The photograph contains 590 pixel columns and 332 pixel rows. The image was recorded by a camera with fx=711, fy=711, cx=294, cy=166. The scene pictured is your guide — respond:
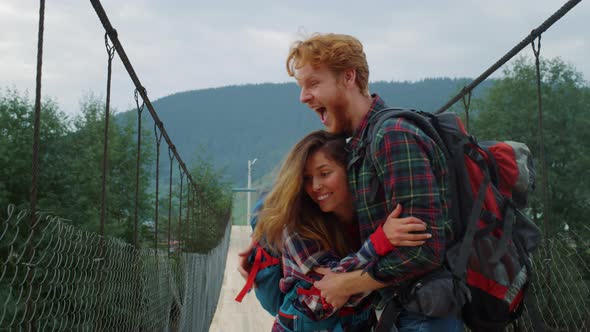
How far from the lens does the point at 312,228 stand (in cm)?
144

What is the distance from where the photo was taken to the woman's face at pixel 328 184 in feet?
4.60

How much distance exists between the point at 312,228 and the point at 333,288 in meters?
0.16

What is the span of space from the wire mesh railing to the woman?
46 centimetres

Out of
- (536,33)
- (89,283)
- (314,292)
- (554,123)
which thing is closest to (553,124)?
(554,123)

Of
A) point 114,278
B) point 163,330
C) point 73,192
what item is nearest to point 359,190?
point 114,278

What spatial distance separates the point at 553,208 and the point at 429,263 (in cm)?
1791

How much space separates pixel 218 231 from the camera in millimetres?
10516

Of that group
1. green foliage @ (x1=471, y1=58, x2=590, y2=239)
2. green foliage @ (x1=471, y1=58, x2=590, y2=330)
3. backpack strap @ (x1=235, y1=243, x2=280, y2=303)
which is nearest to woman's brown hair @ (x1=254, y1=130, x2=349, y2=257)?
backpack strap @ (x1=235, y1=243, x2=280, y2=303)

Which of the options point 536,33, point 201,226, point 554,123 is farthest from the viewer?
point 554,123

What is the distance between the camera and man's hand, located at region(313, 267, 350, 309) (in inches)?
51.9

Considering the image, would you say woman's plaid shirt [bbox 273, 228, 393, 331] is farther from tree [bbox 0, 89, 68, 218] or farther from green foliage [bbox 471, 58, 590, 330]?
tree [bbox 0, 89, 68, 218]

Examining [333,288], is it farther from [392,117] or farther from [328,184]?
[392,117]

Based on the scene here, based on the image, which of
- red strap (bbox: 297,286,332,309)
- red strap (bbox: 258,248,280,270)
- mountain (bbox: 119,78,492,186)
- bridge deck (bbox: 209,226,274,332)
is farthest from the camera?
mountain (bbox: 119,78,492,186)

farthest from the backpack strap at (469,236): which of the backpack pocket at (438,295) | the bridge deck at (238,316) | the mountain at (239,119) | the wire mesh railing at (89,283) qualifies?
the mountain at (239,119)
